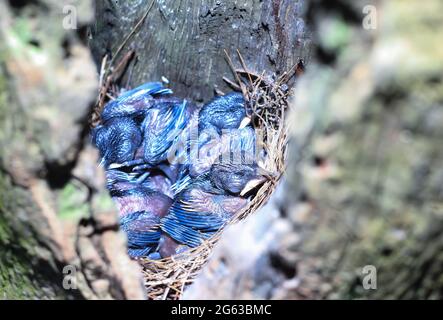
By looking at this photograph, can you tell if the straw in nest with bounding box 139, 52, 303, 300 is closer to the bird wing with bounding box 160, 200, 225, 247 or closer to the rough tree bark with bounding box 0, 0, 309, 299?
the bird wing with bounding box 160, 200, 225, 247

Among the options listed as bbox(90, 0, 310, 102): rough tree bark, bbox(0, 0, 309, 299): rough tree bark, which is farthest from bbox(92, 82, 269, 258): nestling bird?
bbox(0, 0, 309, 299): rough tree bark

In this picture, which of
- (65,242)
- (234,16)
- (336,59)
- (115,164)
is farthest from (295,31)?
(65,242)

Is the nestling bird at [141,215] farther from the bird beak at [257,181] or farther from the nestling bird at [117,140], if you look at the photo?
the bird beak at [257,181]

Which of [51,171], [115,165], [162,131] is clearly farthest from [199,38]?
[51,171]

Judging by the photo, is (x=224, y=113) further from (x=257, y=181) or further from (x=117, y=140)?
(x=117, y=140)

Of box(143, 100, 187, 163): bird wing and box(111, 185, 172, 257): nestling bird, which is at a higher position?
box(143, 100, 187, 163): bird wing

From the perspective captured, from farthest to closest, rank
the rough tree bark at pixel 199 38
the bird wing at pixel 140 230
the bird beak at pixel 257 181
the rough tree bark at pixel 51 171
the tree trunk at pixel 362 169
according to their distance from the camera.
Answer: the rough tree bark at pixel 199 38 → the bird beak at pixel 257 181 → the bird wing at pixel 140 230 → the rough tree bark at pixel 51 171 → the tree trunk at pixel 362 169

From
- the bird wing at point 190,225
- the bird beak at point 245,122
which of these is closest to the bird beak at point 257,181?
the bird wing at point 190,225

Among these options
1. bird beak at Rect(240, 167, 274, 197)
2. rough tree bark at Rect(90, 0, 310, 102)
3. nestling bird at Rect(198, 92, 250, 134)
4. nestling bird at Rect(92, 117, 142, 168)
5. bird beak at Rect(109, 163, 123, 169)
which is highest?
rough tree bark at Rect(90, 0, 310, 102)

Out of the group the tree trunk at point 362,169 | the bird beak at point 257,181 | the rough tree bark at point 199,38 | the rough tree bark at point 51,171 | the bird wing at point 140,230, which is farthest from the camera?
the rough tree bark at point 199,38
